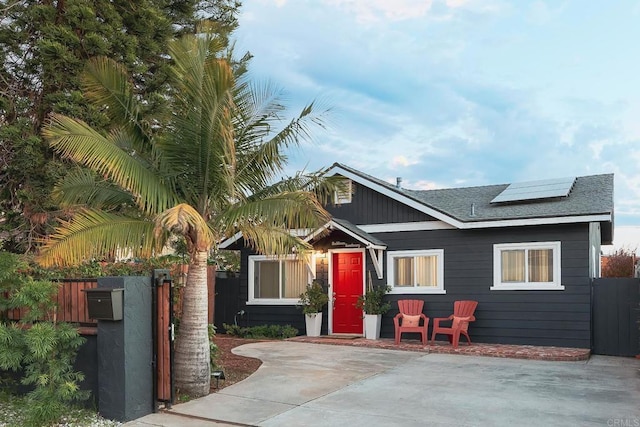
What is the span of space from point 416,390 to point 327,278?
664cm

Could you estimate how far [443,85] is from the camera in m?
15.4

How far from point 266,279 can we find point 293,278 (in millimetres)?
830

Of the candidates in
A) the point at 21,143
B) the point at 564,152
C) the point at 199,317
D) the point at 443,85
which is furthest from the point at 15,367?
the point at 564,152

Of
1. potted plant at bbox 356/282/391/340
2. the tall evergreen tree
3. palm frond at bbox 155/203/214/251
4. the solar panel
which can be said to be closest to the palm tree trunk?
palm frond at bbox 155/203/214/251

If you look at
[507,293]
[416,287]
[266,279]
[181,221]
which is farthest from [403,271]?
[181,221]

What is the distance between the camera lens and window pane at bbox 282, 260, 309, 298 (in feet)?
46.4

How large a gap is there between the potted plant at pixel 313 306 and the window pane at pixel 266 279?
1.24 metres

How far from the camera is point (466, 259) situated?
1227 centimetres

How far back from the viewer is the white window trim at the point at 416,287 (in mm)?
12531

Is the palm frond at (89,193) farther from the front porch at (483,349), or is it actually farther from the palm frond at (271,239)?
the front porch at (483,349)

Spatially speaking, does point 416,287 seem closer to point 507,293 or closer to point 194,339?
point 507,293

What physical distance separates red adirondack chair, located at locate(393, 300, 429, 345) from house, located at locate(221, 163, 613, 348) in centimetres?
32

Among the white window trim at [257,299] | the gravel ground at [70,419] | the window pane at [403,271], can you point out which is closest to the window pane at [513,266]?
the window pane at [403,271]

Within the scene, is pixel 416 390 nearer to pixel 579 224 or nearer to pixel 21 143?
pixel 579 224
